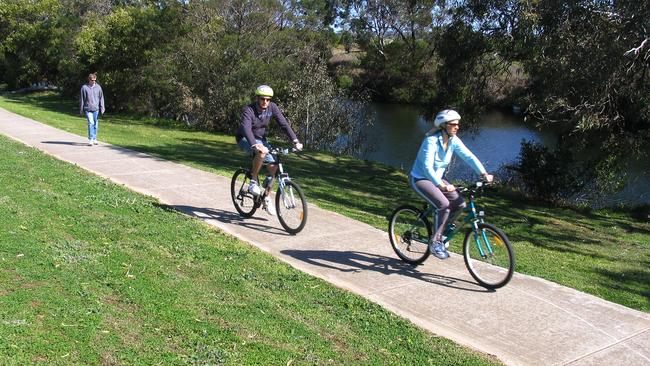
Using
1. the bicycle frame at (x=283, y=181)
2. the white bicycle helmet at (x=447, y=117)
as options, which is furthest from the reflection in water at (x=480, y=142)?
the white bicycle helmet at (x=447, y=117)

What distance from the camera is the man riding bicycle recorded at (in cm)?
737

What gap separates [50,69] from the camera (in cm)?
4056

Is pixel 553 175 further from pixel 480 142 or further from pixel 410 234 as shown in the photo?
pixel 480 142

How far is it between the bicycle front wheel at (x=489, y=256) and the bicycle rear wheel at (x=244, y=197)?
2997mm

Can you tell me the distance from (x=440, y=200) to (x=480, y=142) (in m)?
24.3

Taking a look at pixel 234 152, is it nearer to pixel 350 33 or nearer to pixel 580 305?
pixel 580 305

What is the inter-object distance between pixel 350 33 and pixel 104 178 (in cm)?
4639

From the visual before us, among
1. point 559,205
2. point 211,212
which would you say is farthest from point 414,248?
point 559,205

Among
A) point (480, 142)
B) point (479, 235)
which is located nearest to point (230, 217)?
point (479, 235)

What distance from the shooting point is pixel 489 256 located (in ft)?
19.7

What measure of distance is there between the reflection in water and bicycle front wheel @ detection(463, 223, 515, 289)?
13274 millimetres

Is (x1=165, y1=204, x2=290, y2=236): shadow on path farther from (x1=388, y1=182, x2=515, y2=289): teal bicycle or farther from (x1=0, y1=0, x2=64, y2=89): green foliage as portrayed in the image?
(x1=0, y1=0, x2=64, y2=89): green foliage

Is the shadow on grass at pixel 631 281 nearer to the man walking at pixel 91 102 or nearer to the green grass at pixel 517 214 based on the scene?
the green grass at pixel 517 214

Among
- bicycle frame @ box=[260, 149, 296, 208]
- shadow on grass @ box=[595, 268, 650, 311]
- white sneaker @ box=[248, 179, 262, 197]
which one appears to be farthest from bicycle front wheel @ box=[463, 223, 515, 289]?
white sneaker @ box=[248, 179, 262, 197]
